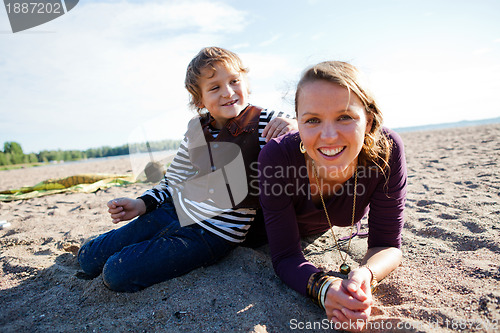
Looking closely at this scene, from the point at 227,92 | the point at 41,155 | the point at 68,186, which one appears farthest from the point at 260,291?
the point at 41,155

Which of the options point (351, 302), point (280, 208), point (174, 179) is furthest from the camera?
point (174, 179)

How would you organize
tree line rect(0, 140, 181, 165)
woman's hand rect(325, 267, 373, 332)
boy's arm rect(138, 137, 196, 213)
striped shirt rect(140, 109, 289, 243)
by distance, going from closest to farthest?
woman's hand rect(325, 267, 373, 332), striped shirt rect(140, 109, 289, 243), boy's arm rect(138, 137, 196, 213), tree line rect(0, 140, 181, 165)

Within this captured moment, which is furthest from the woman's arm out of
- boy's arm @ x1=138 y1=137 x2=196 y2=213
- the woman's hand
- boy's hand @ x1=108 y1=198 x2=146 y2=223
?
boy's hand @ x1=108 y1=198 x2=146 y2=223

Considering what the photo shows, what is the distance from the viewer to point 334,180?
6.21 ft

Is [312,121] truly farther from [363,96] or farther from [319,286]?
[319,286]

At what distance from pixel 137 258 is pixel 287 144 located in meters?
1.26

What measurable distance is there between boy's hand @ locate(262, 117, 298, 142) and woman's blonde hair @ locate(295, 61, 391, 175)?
357mm

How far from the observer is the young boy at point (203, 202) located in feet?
6.78

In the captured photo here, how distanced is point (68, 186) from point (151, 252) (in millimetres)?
5795

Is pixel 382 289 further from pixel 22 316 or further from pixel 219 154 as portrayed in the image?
Answer: pixel 22 316

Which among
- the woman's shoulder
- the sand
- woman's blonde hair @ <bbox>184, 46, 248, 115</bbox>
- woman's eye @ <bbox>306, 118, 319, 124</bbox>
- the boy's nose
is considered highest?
woman's blonde hair @ <bbox>184, 46, 248, 115</bbox>

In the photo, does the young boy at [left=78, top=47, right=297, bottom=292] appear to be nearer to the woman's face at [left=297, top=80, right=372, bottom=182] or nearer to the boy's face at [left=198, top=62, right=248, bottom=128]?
the boy's face at [left=198, top=62, right=248, bottom=128]

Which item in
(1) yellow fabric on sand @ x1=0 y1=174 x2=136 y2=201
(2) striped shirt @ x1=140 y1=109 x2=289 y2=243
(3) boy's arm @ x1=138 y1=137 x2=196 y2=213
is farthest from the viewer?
(1) yellow fabric on sand @ x1=0 y1=174 x2=136 y2=201

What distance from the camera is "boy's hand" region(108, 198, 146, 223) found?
235 centimetres
